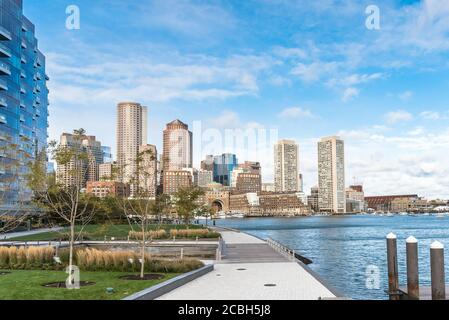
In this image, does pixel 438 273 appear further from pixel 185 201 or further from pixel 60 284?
pixel 185 201

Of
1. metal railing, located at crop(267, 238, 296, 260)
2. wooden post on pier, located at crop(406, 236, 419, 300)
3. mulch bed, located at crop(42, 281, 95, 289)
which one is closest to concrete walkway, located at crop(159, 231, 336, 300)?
metal railing, located at crop(267, 238, 296, 260)

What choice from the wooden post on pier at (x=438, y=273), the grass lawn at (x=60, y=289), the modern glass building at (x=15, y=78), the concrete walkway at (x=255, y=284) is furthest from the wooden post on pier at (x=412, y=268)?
the modern glass building at (x=15, y=78)

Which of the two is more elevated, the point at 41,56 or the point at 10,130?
the point at 41,56

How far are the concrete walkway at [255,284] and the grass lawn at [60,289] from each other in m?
1.63

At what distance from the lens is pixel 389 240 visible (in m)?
20.1

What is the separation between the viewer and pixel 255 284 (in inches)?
834

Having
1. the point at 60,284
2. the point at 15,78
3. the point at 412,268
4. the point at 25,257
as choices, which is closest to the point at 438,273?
the point at 412,268

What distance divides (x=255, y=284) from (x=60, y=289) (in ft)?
26.0

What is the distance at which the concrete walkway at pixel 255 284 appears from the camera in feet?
59.1

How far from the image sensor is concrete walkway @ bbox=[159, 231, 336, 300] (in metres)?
18.0

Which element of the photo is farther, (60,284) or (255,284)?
(255,284)

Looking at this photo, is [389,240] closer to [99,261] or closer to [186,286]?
[186,286]
